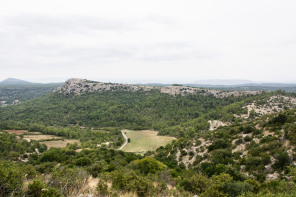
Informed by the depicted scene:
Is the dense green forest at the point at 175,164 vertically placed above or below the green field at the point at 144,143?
above

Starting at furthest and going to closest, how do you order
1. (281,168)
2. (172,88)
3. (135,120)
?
(172,88) < (135,120) < (281,168)

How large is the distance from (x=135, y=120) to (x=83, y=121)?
42.9 meters

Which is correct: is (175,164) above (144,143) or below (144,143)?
above

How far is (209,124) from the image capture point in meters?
72.2

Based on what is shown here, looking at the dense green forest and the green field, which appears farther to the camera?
the green field

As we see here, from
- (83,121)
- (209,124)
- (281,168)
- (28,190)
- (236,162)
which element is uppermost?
(28,190)

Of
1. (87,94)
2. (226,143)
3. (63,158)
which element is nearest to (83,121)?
(87,94)

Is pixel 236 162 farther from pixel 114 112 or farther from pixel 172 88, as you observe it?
pixel 172 88

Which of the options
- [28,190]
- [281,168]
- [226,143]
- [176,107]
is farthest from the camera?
[176,107]

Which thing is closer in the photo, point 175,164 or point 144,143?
point 175,164

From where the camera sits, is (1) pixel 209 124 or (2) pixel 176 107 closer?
(1) pixel 209 124

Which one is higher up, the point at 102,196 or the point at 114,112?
the point at 102,196

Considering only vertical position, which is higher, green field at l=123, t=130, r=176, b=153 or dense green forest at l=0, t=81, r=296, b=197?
dense green forest at l=0, t=81, r=296, b=197

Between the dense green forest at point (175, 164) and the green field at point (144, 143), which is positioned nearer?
the dense green forest at point (175, 164)
